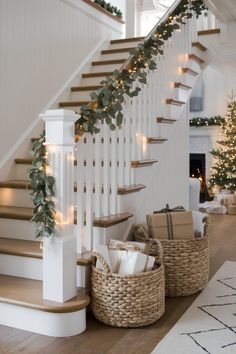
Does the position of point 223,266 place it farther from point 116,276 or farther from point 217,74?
point 217,74

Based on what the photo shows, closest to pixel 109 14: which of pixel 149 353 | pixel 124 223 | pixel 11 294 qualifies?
pixel 124 223

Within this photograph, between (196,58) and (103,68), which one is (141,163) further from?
(103,68)

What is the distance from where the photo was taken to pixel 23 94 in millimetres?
4262

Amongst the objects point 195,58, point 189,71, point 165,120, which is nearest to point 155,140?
point 165,120

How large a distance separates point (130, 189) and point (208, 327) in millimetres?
1161

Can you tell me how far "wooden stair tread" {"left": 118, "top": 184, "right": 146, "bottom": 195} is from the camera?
3.26 metres

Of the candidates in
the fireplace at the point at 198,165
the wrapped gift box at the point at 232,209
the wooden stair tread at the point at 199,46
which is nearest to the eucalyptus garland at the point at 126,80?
the wooden stair tread at the point at 199,46

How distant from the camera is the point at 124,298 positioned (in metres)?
2.61

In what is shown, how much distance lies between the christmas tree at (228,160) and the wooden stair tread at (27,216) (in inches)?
207

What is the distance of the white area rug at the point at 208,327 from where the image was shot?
233cm

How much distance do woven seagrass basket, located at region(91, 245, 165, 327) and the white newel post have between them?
199mm

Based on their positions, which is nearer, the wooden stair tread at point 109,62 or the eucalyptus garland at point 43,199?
the eucalyptus garland at point 43,199

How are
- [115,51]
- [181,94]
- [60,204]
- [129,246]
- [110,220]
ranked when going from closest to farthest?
[60,204]
[129,246]
[110,220]
[181,94]
[115,51]

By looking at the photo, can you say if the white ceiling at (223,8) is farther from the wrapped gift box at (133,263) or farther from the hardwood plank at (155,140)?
the wrapped gift box at (133,263)
